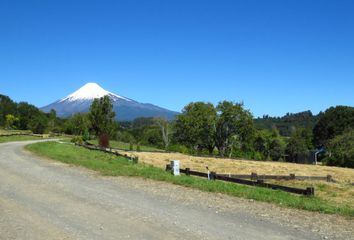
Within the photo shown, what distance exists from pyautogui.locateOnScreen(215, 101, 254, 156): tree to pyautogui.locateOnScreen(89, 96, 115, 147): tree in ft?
97.7

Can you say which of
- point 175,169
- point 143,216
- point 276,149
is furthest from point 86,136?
point 276,149

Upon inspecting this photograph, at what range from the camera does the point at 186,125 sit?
8356cm

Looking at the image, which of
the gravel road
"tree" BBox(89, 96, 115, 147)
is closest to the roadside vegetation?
"tree" BBox(89, 96, 115, 147)

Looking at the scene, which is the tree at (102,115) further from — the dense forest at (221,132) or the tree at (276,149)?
the tree at (276,149)

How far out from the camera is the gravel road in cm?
828

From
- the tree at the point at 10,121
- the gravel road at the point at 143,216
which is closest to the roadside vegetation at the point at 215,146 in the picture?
the tree at the point at 10,121

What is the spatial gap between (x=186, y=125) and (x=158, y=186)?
224 feet

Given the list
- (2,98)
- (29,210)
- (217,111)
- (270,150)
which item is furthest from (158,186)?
(2,98)

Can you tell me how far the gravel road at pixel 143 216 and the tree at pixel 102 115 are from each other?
39.1 meters

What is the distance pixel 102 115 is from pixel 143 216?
45.5 m

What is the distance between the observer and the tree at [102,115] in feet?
177

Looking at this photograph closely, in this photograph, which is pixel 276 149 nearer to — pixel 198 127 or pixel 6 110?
pixel 198 127

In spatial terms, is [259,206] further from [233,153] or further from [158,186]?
[233,153]

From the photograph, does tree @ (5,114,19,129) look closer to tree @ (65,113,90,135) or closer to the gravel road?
tree @ (65,113,90,135)
